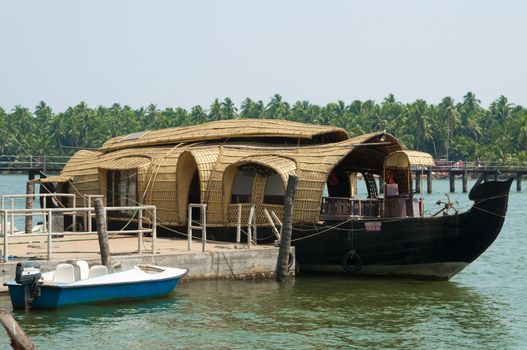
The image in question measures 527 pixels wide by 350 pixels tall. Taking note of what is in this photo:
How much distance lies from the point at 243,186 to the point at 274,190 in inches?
34.3

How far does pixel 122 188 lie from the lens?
26484 mm

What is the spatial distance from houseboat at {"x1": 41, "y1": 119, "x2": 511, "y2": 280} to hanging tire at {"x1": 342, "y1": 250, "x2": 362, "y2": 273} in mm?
24

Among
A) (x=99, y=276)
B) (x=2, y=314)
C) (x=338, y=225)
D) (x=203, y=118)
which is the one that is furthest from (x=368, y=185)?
(x=203, y=118)

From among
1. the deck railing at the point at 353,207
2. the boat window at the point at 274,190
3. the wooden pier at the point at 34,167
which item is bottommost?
the deck railing at the point at 353,207

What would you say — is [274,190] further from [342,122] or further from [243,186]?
[342,122]

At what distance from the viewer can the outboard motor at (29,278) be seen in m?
16.9

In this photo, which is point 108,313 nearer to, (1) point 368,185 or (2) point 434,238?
(2) point 434,238

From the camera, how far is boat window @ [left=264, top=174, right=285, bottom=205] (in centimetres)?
2345

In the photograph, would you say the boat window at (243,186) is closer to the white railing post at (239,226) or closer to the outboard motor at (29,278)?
the white railing post at (239,226)

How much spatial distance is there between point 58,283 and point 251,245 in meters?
5.95

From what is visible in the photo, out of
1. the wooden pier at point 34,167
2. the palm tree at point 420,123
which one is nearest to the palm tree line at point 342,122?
the palm tree at point 420,123

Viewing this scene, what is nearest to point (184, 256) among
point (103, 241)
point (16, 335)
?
point (103, 241)

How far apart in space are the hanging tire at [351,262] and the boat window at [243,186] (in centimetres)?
304

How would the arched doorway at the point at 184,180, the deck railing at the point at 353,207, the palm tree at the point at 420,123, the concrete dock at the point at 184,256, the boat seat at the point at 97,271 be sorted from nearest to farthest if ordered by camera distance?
the boat seat at the point at 97,271 → the concrete dock at the point at 184,256 → the deck railing at the point at 353,207 → the arched doorway at the point at 184,180 → the palm tree at the point at 420,123
